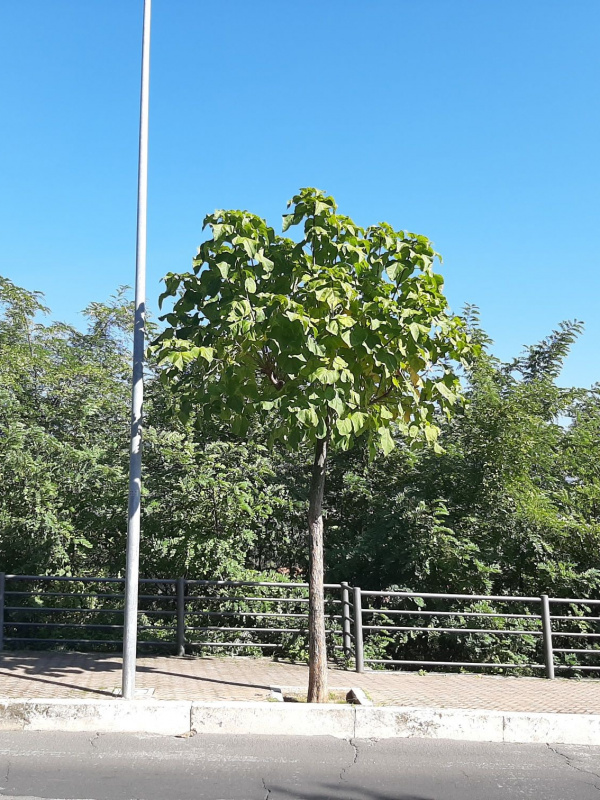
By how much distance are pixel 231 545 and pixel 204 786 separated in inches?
199

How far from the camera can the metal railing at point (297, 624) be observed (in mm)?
9914

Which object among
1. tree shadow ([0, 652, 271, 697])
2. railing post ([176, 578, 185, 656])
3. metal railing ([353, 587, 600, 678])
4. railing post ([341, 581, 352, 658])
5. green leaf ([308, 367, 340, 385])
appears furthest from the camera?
railing post ([341, 581, 352, 658])

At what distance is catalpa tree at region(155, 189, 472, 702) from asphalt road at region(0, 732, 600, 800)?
4.55ft

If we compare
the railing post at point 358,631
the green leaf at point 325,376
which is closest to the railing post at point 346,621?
the railing post at point 358,631

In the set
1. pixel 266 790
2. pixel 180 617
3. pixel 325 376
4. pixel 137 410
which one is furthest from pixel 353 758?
pixel 180 617

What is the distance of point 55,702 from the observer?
7023mm

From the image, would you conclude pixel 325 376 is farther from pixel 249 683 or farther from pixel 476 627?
pixel 476 627

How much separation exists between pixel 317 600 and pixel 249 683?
4.79ft

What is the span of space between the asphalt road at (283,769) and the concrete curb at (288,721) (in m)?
0.18

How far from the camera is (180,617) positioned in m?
9.98

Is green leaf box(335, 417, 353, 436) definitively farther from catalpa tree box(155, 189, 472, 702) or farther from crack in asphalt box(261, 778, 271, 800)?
crack in asphalt box(261, 778, 271, 800)

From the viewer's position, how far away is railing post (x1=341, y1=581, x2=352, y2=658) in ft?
33.4

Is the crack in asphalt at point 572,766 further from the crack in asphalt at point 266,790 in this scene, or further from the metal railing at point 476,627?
the metal railing at point 476,627

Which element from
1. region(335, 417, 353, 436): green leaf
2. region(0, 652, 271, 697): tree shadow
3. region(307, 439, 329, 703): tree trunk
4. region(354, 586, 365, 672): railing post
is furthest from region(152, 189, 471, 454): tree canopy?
region(0, 652, 271, 697): tree shadow
